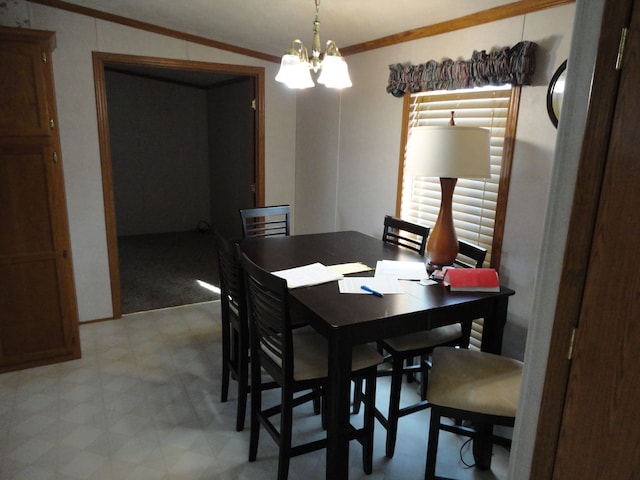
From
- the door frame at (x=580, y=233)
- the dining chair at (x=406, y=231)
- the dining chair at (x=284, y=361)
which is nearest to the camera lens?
the door frame at (x=580, y=233)

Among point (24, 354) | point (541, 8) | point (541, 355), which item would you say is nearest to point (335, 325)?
point (541, 355)

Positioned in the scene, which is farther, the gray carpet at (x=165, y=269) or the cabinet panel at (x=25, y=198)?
the gray carpet at (x=165, y=269)

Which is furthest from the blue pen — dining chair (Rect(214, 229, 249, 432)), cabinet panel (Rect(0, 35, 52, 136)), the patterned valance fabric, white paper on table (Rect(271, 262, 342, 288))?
cabinet panel (Rect(0, 35, 52, 136))

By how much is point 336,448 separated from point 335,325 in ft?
1.64

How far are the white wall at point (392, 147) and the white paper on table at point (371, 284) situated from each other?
610mm

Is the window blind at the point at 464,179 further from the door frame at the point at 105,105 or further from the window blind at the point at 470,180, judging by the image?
the door frame at the point at 105,105

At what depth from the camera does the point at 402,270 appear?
2279 millimetres

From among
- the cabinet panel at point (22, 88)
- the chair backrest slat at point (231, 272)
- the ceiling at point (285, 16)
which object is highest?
the ceiling at point (285, 16)

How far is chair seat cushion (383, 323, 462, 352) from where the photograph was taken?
215 cm

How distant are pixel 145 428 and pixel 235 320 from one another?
2.36ft

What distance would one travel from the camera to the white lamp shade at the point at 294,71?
2064 mm

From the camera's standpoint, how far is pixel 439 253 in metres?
2.22

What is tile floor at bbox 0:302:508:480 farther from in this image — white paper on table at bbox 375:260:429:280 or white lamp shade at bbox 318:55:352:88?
white lamp shade at bbox 318:55:352:88

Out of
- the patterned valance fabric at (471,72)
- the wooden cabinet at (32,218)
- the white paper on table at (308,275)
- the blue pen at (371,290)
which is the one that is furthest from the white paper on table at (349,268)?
the wooden cabinet at (32,218)
